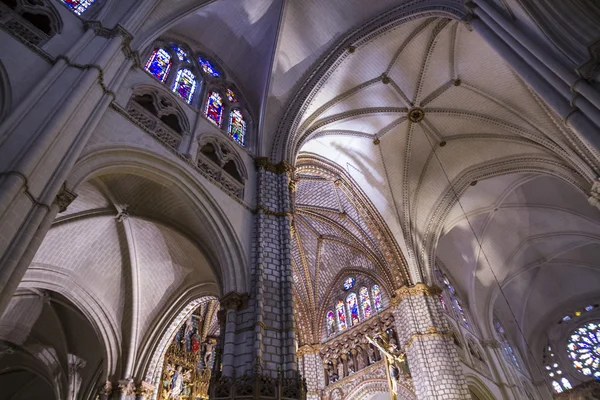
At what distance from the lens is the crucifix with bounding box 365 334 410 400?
12.2 meters

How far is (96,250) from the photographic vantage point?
400 inches

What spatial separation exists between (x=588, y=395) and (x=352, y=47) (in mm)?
14336

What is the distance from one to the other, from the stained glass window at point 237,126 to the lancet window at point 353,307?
9501 millimetres

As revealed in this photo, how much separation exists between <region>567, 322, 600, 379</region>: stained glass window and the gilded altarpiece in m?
17.8

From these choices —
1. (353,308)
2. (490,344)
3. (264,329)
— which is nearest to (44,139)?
(264,329)

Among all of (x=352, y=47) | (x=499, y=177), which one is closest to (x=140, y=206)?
(x=352, y=47)

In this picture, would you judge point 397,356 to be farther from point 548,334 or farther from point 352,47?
point 548,334

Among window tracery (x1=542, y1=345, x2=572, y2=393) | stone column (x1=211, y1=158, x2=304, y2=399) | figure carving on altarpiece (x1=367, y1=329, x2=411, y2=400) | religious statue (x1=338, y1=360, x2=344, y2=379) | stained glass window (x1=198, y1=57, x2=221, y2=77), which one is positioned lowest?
stone column (x1=211, y1=158, x2=304, y2=399)

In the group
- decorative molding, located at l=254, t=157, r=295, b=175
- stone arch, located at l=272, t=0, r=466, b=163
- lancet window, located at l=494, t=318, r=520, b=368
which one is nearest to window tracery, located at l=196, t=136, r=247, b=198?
decorative molding, located at l=254, t=157, r=295, b=175

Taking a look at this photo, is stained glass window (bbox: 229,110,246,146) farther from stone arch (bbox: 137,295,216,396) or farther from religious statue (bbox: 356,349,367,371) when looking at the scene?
religious statue (bbox: 356,349,367,371)

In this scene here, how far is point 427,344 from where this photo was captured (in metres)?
13.4

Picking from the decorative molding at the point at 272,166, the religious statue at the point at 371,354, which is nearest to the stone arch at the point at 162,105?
the decorative molding at the point at 272,166

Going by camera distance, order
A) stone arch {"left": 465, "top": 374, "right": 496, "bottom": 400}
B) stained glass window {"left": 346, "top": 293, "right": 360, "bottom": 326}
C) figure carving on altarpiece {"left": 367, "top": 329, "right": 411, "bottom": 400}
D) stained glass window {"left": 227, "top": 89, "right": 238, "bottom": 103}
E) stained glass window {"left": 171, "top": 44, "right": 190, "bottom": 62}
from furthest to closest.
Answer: stained glass window {"left": 346, "top": 293, "right": 360, "bottom": 326}
stone arch {"left": 465, "top": 374, "right": 496, "bottom": 400}
figure carving on altarpiece {"left": 367, "top": 329, "right": 411, "bottom": 400}
stained glass window {"left": 227, "top": 89, "right": 238, "bottom": 103}
stained glass window {"left": 171, "top": 44, "right": 190, "bottom": 62}

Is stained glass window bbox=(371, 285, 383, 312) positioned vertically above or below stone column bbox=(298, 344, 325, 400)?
above
